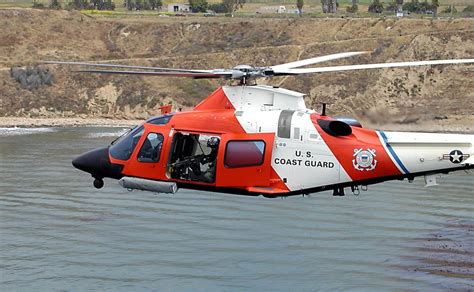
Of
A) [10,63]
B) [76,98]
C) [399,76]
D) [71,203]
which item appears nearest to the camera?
[71,203]

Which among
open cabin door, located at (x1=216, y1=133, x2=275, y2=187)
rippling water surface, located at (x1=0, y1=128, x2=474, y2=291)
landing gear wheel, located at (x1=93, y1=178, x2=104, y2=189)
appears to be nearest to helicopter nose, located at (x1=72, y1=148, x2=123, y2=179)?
landing gear wheel, located at (x1=93, y1=178, x2=104, y2=189)

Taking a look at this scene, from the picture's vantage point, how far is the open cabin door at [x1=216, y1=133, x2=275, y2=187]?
2198cm

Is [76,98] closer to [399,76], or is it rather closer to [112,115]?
[112,115]

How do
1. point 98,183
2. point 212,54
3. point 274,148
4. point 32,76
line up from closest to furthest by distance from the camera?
point 274,148 → point 98,183 → point 32,76 → point 212,54

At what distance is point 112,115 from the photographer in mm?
76438

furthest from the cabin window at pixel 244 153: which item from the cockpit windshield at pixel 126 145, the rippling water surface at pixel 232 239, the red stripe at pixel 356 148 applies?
the rippling water surface at pixel 232 239

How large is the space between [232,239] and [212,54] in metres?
63.9

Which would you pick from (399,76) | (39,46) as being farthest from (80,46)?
(399,76)

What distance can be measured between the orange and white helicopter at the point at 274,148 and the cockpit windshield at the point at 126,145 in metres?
0.46

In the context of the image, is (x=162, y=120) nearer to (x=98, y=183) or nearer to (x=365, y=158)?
(x=98, y=183)

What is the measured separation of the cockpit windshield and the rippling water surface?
266cm

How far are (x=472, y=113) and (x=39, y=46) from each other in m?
45.3

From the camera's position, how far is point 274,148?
22000mm

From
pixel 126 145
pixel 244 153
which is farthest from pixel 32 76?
pixel 244 153
